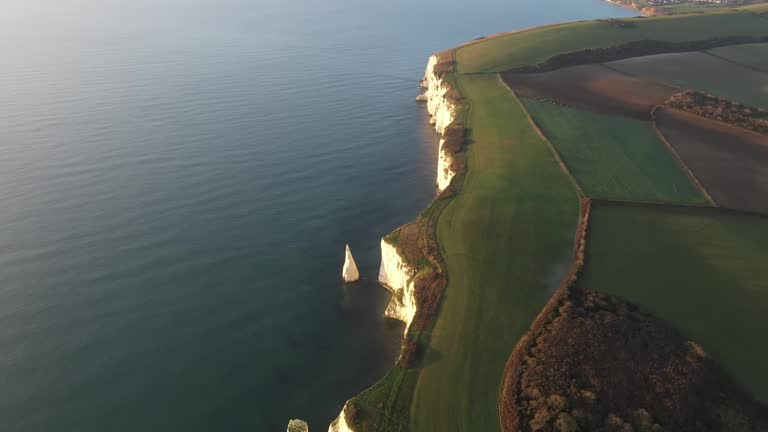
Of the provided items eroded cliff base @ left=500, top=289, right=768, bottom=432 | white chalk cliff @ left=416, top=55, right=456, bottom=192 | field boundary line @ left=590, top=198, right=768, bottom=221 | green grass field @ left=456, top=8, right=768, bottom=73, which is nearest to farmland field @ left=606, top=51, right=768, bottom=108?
green grass field @ left=456, top=8, right=768, bottom=73

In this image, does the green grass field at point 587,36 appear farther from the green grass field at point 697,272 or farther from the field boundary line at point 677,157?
the green grass field at point 697,272

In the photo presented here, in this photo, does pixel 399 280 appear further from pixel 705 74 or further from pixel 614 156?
pixel 705 74

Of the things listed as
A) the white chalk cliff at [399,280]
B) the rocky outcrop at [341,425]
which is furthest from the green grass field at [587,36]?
the rocky outcrop at [341,425]

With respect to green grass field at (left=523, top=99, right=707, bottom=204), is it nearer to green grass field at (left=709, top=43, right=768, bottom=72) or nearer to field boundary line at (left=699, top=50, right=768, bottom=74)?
field boundary line at (left=699, top=50, right=768, bottom=74)

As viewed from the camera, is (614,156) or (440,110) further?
(440,110)

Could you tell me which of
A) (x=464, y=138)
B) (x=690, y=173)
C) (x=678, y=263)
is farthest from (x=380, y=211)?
(x=690, y=173)

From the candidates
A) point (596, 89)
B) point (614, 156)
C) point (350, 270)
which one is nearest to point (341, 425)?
point (350, 270)
